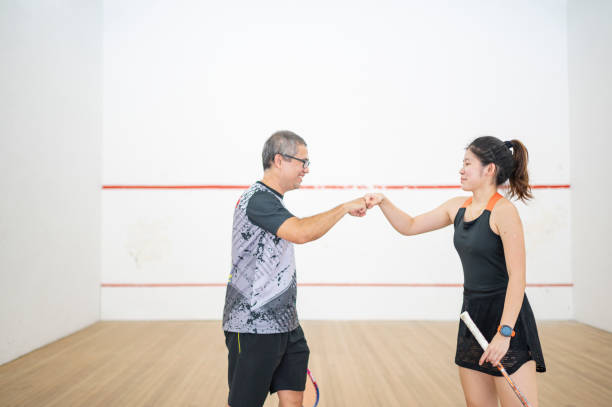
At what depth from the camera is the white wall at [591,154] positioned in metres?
3.22

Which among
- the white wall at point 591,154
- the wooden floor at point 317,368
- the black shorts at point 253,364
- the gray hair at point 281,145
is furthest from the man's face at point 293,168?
the white wall at point 591,154

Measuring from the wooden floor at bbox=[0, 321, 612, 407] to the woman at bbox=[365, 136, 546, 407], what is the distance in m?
0.84

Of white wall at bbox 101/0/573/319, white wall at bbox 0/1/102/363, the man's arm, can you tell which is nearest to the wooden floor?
white wall at bbox 0/1/102/363

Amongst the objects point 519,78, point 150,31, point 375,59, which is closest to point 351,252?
point 375,59

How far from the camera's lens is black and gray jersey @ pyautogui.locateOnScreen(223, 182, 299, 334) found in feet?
4.00

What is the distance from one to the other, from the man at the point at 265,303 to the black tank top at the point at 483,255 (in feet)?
1.36

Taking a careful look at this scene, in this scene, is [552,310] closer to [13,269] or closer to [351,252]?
[351,252]

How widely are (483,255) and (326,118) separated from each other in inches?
107

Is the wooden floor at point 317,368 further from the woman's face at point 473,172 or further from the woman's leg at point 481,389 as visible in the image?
the woman's face at point 473,172

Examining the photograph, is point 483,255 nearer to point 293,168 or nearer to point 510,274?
point 510,274

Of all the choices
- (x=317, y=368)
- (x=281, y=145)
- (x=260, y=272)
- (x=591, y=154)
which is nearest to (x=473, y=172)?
(x=281, y=145)

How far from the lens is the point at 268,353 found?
48.0 inches

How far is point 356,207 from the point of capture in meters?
1.46

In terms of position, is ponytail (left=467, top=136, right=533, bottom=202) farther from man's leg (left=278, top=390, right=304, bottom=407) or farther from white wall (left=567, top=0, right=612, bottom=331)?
white wall (left=567, top=0, right=612, bottom=331)
